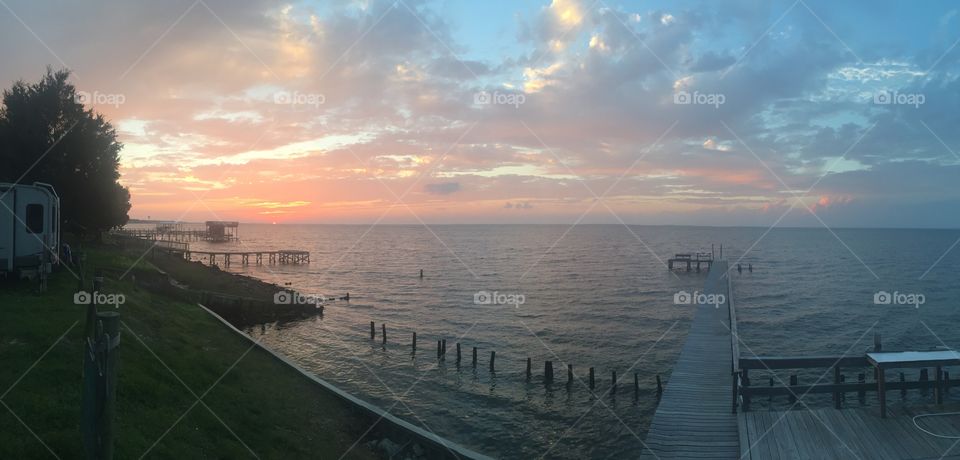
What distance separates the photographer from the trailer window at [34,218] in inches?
775

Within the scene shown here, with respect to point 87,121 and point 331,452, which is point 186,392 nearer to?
point 331,452

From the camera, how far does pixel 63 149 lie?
119 ft

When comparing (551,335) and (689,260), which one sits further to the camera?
(689,260)

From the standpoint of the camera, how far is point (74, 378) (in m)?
11.8

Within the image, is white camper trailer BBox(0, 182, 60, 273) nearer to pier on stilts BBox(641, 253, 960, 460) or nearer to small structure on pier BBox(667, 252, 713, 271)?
pier on stilts BBox(641, 253, 960, 460)

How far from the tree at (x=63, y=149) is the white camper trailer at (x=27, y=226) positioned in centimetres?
1812

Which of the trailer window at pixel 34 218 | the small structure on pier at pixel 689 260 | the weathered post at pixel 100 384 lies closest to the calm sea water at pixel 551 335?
the small structure on pier at pixel 689 260

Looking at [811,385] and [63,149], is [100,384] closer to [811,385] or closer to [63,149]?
[811,385]

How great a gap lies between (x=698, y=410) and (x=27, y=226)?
24.2m

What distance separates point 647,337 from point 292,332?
24422mm

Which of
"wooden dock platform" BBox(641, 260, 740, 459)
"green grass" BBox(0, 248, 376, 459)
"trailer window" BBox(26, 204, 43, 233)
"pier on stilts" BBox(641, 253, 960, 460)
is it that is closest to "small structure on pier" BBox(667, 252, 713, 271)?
"wooden dock platform" BBox(641, 260, 740, 459)

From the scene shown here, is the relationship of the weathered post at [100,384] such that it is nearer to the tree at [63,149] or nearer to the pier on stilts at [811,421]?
the pier on stilts at [811,421]

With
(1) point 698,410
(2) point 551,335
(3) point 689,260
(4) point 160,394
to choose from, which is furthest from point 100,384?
(3) point 689,260

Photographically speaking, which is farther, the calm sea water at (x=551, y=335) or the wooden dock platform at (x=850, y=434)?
the calm sea water at (x=551, y=335)
